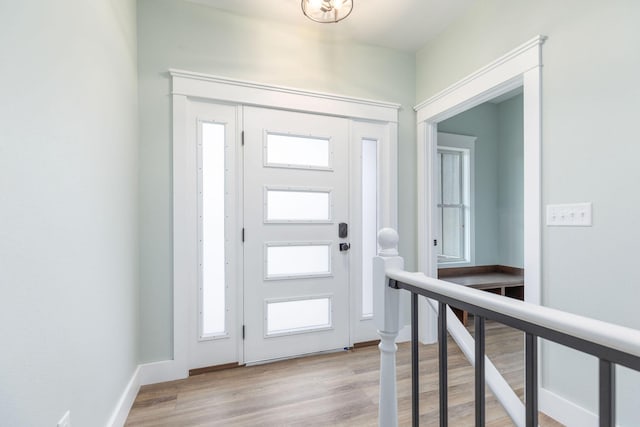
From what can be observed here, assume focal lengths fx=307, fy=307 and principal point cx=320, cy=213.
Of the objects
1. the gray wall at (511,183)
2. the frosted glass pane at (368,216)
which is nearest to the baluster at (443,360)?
the frosted glass pane at (368,216)

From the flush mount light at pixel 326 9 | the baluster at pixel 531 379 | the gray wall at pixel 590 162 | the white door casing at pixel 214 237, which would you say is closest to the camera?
the baluster at pixel 531 379

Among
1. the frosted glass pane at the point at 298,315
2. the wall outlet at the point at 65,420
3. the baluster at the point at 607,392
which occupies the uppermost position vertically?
the baluster at the point at 607,392

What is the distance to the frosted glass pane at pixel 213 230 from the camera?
2316mm

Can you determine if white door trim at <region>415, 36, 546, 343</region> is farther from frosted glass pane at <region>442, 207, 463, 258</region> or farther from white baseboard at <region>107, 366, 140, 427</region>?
white baseboard at <region>107, 366, 140, 427</region>

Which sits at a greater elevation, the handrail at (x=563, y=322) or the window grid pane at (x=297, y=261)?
the handrail at (x=563, y=322)

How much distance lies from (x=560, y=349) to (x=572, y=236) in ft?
2.15

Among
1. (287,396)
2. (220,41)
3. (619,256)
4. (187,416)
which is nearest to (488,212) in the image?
(619,256)

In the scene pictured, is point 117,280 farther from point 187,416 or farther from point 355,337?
point 355,337

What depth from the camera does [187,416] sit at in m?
1.77

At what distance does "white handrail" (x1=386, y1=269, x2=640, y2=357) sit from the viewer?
1.52 feet

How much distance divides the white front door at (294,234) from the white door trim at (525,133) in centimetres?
75

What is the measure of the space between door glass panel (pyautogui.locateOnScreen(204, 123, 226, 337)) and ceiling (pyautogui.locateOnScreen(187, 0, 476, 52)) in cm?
91

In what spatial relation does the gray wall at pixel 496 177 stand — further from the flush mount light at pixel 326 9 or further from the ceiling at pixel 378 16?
the flush mount light at pixel 326 9

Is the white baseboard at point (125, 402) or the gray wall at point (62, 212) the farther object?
the white baseboard at point (125, 402)
